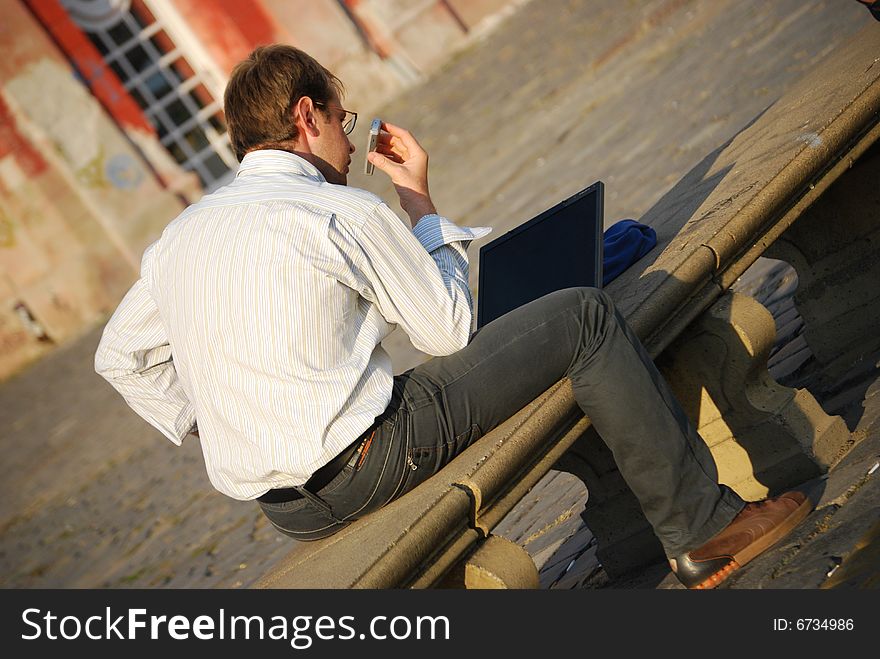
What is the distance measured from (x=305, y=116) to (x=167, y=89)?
13.8m

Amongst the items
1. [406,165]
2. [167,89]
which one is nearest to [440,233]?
[406,165]

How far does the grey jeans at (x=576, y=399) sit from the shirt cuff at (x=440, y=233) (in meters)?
0.27

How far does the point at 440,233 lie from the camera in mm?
2777

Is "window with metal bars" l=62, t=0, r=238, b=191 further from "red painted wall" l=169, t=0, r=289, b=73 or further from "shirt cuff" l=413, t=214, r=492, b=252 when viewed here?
"shirt cuff" l=413, t=214, r=492, b=252

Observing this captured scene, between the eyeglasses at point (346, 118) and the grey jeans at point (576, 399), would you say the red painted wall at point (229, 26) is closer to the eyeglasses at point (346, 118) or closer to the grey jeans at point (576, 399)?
the eyeglasses at point (346, 118)

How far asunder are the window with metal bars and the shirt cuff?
1305cm

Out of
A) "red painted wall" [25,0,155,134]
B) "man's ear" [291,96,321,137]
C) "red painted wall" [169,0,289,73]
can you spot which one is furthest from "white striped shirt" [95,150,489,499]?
"red painted wall" [169,0,289,73]

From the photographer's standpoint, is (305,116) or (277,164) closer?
(277,164)

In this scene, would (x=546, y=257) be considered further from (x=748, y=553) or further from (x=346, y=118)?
(x=748, y=553)

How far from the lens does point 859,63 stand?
3957 mm

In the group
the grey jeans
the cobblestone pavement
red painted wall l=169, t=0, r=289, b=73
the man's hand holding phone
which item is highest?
red painted wall l=169, t=0, r=289, b=73

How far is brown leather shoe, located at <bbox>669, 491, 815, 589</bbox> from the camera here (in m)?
2.68

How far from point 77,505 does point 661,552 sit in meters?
6.15

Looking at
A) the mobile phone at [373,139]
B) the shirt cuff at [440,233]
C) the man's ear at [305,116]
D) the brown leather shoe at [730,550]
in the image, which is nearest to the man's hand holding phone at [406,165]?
the mobile phone at [373,139]
